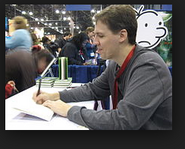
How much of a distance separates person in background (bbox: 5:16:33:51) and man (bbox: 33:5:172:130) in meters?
0.29

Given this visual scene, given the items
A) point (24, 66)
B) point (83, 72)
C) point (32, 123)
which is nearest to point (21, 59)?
point (24, 66)

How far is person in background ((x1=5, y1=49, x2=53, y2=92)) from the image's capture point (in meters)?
0.59

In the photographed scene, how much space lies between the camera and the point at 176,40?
0.63 meters

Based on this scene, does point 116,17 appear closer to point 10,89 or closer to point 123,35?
point 123,35

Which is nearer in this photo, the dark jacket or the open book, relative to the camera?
the dark jacket

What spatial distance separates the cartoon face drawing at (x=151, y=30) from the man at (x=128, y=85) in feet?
6.95

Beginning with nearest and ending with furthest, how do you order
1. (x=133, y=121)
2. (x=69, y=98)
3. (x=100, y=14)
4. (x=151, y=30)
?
(x=133, y=121) → (x=100, y=14) → (x=69, y=98) → (x=151, y=30)

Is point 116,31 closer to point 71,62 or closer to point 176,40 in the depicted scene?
point 176,40

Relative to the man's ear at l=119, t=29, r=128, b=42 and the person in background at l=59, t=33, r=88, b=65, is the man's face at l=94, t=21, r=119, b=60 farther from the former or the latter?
the person in background at l=59, t=33, r=88, b=65

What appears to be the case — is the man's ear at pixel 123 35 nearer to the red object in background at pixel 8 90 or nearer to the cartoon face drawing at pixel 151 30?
the red object in background at pixel 8 90

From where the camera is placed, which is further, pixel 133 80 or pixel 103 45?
pixel 103 45

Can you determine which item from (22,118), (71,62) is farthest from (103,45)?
(71,62)

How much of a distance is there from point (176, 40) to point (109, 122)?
0.40 metres

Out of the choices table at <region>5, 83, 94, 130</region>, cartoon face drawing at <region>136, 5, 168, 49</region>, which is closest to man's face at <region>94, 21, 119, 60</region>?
table at <region>5, 83, 94, 130</region>
